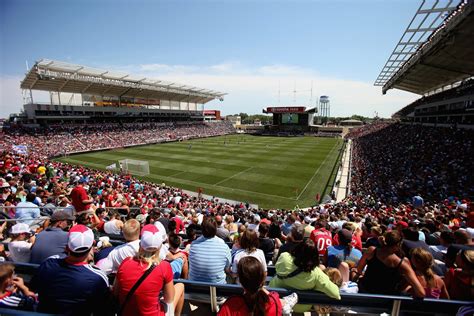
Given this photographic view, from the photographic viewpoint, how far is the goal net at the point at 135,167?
31.5 metres

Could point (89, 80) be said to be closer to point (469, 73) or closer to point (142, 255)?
point (142, 255)

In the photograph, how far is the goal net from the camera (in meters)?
31.5

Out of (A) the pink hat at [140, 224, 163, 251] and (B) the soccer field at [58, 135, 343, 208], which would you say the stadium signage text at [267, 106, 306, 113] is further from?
(A) the pink hat at [140, 224, 163, 251]

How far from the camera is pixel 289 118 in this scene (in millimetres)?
86500

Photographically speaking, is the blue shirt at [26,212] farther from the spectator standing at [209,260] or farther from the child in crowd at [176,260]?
the spectator standing at [209,260]

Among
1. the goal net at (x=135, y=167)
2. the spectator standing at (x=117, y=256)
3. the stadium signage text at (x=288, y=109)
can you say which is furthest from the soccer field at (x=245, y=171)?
the stadium signage text at (x=288, y=109)

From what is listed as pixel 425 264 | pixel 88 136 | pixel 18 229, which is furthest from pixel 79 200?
pixel 88 136

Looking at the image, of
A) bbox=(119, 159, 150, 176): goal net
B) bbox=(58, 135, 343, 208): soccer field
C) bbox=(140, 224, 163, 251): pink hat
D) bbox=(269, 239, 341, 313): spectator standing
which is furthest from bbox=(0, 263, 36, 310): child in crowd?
bbox=(119, 159, 150, 176): goal net

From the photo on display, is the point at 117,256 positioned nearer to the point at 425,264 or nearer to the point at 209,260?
the point at 209,260

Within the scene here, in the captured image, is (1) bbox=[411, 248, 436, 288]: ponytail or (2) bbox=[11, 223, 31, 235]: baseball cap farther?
(2) bbox=[11, 223, 31, 235]: baseball cap

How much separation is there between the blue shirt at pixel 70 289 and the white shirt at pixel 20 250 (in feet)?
6.96

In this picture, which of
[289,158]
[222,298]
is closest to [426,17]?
[222,298]

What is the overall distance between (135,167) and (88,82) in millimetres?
28880

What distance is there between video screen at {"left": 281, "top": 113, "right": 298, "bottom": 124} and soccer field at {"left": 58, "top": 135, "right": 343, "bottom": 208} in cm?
3709
